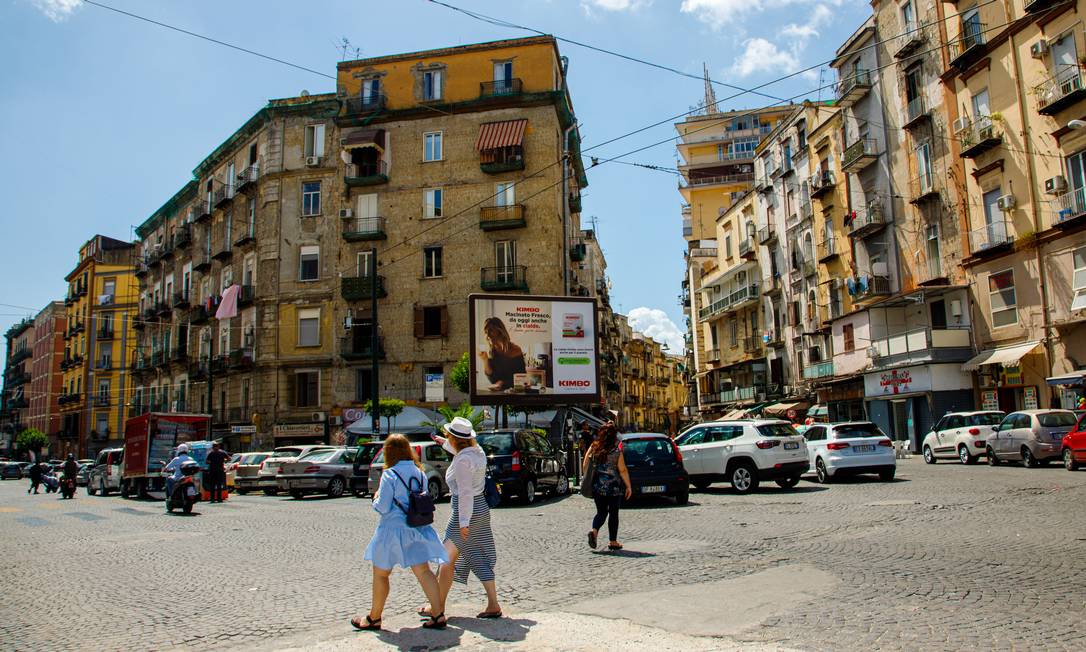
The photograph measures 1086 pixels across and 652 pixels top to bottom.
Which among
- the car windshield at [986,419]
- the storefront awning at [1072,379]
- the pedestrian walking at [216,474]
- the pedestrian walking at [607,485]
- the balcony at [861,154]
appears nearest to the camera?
the pedestrian walking at [607,485]

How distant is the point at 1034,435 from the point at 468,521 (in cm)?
1974

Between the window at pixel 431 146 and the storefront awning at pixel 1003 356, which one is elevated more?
the window at pixel 431 146

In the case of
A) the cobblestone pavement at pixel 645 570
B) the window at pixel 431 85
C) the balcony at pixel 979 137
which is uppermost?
the window at pixel 431 85

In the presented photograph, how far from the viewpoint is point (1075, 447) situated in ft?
64.0

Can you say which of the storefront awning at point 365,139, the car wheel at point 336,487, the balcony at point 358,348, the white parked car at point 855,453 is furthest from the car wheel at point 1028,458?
the storefront awning at point 365,139

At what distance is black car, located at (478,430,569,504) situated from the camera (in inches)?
691

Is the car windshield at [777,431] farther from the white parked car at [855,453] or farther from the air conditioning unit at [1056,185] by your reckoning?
the air conditioning unit at [1056,185]

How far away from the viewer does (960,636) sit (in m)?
5.61

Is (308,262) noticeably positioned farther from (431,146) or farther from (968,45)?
(968,45)

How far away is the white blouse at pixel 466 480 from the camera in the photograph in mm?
6844

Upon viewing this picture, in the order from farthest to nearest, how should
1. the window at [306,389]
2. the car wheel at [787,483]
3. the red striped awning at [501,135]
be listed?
the window at [306,389]
the red striped awning at [501,135]
the car wheel at [787,483]

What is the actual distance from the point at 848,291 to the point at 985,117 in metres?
12.3

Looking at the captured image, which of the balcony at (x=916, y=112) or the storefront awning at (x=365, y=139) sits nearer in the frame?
the balcony at (x=916, y=112)

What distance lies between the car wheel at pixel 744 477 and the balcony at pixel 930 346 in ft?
61.1
